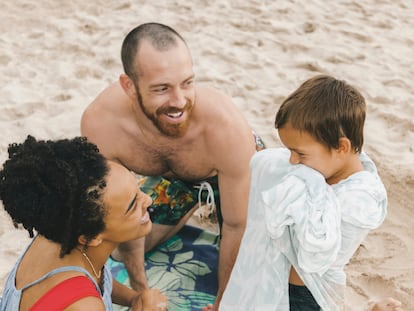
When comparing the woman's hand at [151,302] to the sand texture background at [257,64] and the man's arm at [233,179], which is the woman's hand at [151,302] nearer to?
the man's arm at [233,179]

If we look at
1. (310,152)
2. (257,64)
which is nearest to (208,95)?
(310,152)

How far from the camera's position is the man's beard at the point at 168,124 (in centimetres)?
237

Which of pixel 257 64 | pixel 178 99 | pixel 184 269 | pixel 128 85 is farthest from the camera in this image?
pixel 257 64

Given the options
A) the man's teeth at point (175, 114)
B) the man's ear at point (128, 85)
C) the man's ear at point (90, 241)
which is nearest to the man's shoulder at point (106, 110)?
the man's ear at point (128, 85)

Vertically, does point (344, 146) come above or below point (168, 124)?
above

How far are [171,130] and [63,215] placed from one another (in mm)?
871

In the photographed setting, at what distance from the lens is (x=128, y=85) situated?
2.43 meters

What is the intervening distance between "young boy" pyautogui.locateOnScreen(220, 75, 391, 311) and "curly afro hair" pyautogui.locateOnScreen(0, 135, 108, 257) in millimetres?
524

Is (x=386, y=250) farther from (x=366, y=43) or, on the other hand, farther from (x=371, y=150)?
(x=366, y=43)

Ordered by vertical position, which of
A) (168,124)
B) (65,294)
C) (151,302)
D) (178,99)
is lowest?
(151,302)

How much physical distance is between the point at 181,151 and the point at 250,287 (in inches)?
31.9

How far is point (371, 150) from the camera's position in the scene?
354 cm

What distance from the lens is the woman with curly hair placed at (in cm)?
164

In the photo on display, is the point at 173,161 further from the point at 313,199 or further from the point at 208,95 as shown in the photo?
the point at 313,199
